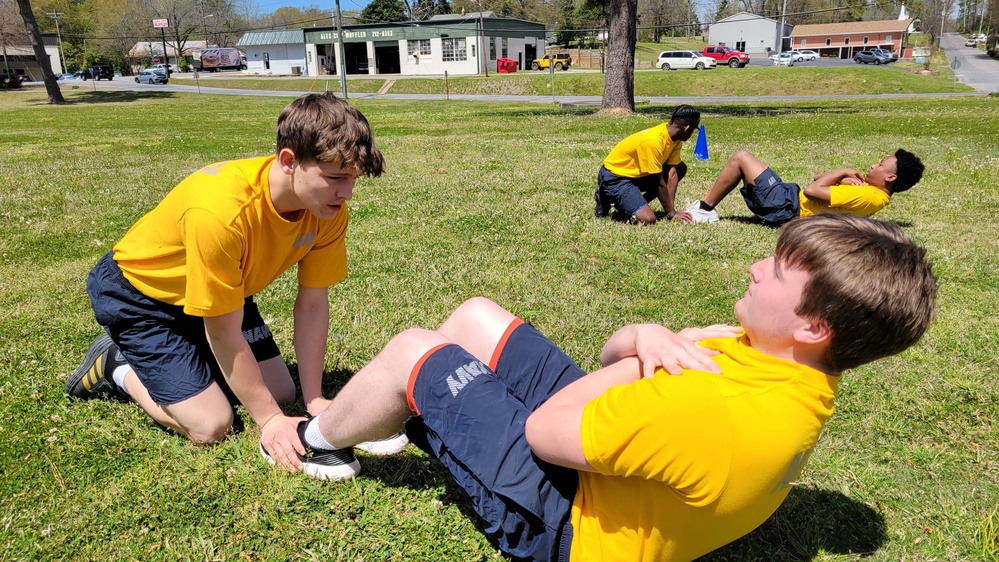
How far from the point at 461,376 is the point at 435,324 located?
8.24ft

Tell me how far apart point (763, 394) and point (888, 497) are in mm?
1631

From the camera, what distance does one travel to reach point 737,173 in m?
7.49

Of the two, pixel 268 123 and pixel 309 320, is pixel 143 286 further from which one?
pixel 268 123

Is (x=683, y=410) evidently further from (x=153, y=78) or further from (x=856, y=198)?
(x=153, y=78)

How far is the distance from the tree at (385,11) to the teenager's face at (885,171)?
8197 cm

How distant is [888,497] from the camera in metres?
2.90

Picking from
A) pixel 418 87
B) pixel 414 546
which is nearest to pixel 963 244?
pixel 414 546

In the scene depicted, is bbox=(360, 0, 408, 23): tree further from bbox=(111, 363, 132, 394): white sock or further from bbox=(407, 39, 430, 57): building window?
bbox=(111, 363, 132, 394): white sock

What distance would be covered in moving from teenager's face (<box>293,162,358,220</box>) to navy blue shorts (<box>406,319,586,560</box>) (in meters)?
0.90

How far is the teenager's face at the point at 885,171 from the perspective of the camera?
6.69 meters

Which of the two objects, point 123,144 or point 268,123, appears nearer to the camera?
point 123,144

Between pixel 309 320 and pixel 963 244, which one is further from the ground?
pixel 309 320

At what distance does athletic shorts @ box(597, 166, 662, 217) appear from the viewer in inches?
288

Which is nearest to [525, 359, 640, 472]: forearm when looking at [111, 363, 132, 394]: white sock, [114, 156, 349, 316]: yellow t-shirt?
[114, 156, 349, 316]: yellow t-shirt
